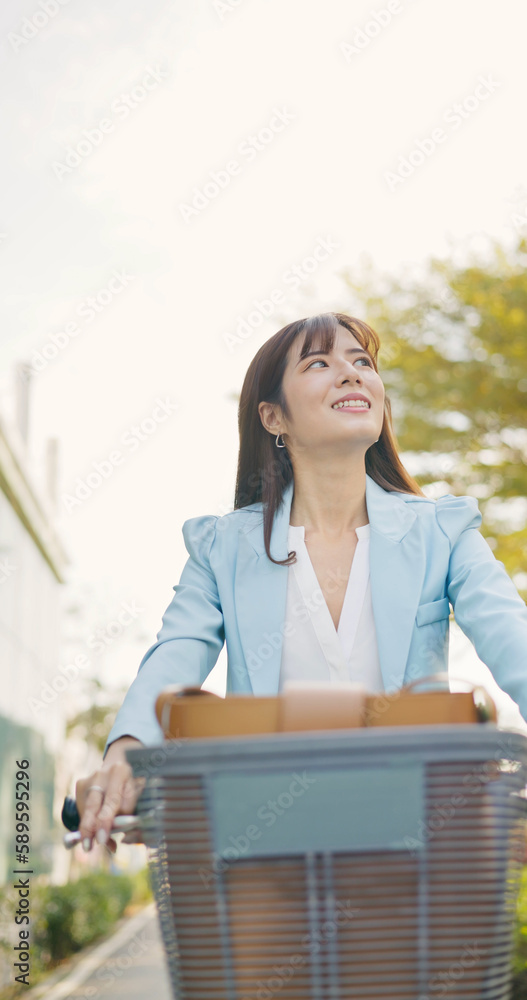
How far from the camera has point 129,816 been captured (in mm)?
→ 1239

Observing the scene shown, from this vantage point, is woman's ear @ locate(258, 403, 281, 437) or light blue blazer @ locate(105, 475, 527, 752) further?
woman's ear @ locate(258, 403, 281, 437)

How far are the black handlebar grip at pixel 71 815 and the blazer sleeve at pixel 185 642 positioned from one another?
13 cm

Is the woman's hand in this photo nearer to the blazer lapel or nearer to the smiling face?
the blazer lapel

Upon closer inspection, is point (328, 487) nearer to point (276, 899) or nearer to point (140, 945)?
point (276, 899)

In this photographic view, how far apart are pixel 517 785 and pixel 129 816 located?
1.69 feet

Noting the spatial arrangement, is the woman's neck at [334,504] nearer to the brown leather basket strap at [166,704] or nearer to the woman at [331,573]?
the woman at [331,573]

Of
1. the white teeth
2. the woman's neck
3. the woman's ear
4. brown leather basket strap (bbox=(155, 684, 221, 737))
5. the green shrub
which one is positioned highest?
the woman's ear

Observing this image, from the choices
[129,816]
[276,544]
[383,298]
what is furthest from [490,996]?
[383,298]

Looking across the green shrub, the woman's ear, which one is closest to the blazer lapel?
the woman's ear

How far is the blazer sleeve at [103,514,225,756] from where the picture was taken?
4.83 ft

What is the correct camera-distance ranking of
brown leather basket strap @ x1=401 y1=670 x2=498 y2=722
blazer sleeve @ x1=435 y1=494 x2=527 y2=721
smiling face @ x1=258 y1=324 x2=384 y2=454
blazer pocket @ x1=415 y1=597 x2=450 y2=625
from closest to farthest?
brown leather basket strap @ x1=401 y1=670 x2=498 y2=722 → blazer sleeve @ x1=435 y1=494 x2=527 y2=721 → blazer pocket @ x1=415 y1=597 x2=450 y2=625 → smiling face @ x1=258 y1=324 x2=384 y2=454

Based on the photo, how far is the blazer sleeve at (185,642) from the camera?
1473mm

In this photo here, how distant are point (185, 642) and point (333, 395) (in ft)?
2.22

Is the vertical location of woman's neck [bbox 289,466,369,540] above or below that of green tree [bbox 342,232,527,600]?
below
